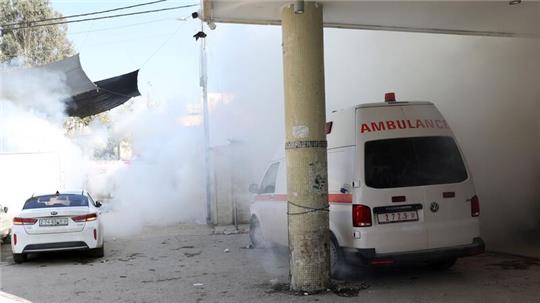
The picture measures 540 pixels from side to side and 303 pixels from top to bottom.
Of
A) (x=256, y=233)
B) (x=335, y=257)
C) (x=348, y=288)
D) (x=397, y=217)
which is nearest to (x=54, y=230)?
(x=256, y=233)

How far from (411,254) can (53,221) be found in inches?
239

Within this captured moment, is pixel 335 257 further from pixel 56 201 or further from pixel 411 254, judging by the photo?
pixel 56 201

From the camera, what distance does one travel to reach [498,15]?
8.15 metres

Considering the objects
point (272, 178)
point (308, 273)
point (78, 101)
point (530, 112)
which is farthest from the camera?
point (78, 101)

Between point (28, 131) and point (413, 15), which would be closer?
point (413, 15)

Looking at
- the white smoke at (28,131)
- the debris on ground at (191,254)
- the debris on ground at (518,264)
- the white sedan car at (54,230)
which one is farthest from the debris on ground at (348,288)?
the white smoke at (28,131)

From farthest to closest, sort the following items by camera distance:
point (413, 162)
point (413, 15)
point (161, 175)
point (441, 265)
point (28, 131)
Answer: point (161, 175) → point (28, 131) → point (413, 15) → point (441, 265) → point (413, 162)

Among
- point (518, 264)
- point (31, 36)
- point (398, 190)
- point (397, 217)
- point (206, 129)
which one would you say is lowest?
point (518, 264)

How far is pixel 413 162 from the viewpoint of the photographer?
246 inches

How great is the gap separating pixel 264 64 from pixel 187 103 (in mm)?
3769

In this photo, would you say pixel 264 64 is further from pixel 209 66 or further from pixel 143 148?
pixel 143 148

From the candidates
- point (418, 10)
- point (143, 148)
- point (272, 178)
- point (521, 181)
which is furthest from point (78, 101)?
point (521, 181)

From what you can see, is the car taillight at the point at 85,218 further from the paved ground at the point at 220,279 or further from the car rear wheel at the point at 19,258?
the car rear wheel at the point at 19,258

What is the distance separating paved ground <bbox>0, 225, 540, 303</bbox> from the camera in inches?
231
